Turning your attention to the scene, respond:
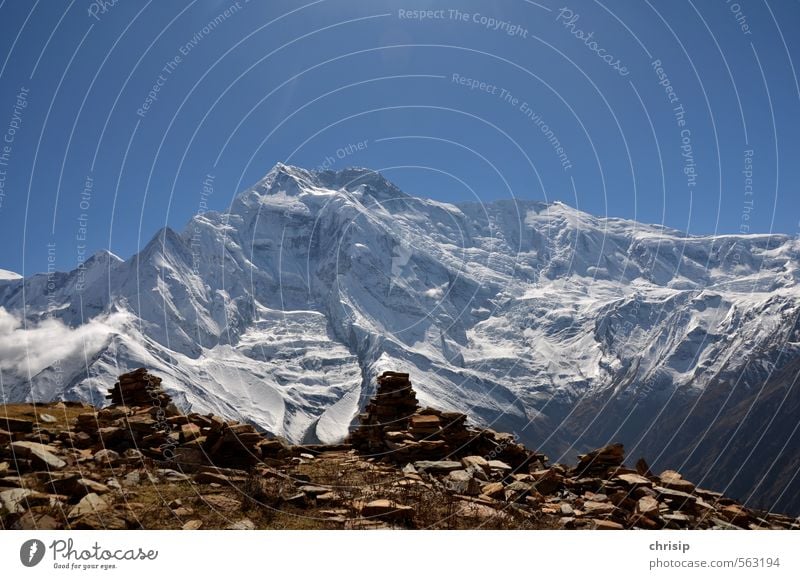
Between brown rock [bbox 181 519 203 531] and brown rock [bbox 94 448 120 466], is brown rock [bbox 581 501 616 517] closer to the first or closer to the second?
brown rock [bbox 181 519 203 531]

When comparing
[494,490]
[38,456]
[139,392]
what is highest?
[139,392]

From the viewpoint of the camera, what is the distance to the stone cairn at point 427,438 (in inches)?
1373

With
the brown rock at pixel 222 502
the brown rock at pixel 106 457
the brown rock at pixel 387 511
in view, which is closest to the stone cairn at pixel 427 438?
the brown rock at pixel 387 511

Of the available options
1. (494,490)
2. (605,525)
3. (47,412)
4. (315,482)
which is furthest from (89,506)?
(47,412)

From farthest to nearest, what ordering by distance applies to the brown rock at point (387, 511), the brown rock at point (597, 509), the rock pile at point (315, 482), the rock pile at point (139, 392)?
the rock pile at point (139, 392) < the brown rock at point (597, 509) < the brown rock at point (387, 511) < the rock pile at point (315, 482)

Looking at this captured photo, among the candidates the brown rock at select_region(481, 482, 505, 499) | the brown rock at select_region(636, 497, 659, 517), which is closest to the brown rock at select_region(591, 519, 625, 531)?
the brown rock at select_region(636, 497, 659, 517)

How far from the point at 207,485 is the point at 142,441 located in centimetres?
753

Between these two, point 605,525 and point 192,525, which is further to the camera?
point 605,525

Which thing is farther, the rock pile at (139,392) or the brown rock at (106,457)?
the rock pile at (139,392)

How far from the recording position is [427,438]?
35.7 m

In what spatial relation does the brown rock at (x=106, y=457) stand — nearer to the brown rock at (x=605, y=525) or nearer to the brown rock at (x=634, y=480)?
the brown rock at (x=605, y=525)

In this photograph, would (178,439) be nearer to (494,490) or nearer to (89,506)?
(89,506)

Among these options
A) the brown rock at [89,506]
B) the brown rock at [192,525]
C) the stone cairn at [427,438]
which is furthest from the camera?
the stone cairn at [427,438]
